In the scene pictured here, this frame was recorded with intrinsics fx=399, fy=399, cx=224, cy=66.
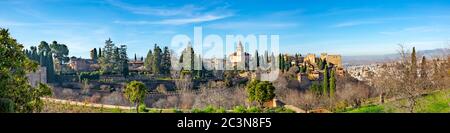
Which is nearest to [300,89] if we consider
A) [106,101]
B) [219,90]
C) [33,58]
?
[219,90]

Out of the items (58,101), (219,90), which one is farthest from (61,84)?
(219,90)

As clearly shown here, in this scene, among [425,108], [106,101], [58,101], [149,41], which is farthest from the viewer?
[106,101]

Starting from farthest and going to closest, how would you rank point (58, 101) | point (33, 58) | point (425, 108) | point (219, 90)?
point (219, 90), point (58, 101), point (425, 108), point (33, 58)

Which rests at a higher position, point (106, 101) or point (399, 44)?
point (399, 44)

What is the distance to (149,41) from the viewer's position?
3357 millimetres

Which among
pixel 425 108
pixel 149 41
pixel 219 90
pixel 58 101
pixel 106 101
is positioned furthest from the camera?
pixel 219 90
